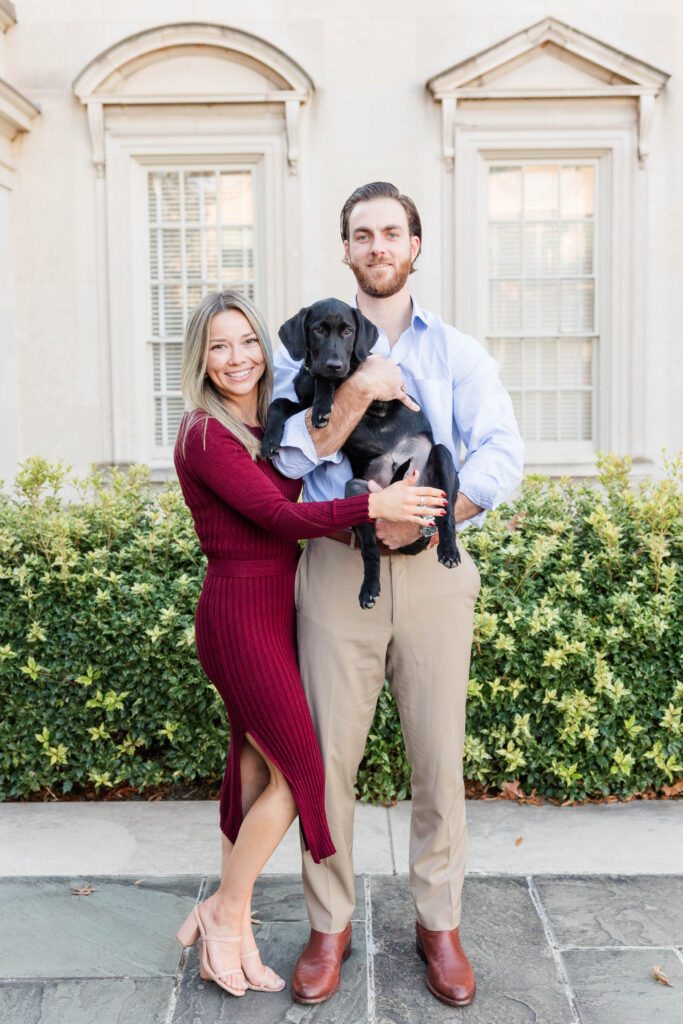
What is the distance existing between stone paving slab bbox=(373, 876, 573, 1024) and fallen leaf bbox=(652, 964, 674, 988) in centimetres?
30

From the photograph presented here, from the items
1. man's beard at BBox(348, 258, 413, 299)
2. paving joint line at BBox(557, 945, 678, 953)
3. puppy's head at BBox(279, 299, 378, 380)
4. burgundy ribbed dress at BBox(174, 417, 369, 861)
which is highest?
man's beard at BBox(348, 258, 413, 299)

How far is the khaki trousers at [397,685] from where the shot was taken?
2525mm

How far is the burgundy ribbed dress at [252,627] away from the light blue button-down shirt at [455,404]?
0.53 ft

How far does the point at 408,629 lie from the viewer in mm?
2525

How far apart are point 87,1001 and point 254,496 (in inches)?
62.0

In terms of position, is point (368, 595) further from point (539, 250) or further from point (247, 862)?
point (539, 250)

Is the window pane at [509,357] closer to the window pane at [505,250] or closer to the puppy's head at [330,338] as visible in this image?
the window pane at [505,250]

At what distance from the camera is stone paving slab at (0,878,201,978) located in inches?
108

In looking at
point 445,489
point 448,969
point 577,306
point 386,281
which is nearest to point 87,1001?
point 448,969

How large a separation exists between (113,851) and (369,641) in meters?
1.70

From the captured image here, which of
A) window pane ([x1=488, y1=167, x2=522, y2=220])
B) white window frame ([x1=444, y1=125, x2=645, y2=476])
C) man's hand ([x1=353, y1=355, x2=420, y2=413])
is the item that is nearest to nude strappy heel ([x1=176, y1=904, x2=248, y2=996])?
man's hand ([x1=353, y1=355, x2=420, y2=413])

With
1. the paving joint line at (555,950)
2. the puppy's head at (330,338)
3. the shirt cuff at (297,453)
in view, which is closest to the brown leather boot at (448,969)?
the paving joint line at (555,950)

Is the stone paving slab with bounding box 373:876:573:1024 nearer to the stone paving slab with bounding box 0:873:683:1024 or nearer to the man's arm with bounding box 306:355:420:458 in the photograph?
the stone paving slab with bounding box 0:873:683:1024

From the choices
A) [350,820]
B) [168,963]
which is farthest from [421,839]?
[168,963]
